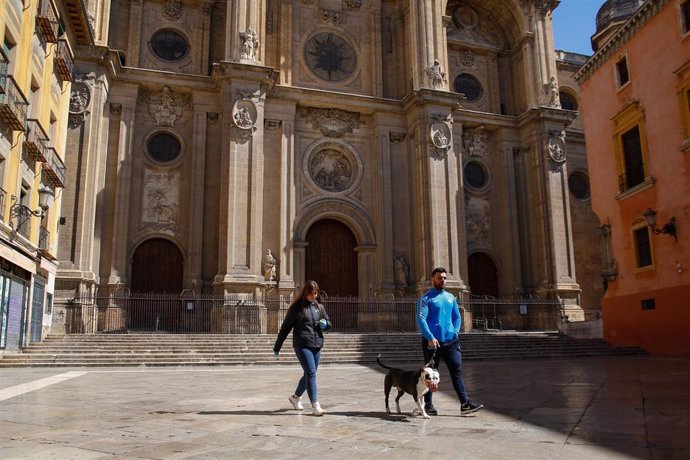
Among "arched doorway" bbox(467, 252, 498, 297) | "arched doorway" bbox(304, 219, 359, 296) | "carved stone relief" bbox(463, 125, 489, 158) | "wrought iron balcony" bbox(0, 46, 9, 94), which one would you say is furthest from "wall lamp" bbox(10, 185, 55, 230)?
"carved stone relief" bbox(463, 125, 489, 158)

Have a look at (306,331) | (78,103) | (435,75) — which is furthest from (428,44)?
(306,331)

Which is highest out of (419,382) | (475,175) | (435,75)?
(435,75)

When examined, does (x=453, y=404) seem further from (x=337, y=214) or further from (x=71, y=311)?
(x=337, y=214)

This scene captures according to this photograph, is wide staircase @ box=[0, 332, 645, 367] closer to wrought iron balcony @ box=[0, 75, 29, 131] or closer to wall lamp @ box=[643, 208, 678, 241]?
wall lamp @ box=[643, 208, 678, 241]

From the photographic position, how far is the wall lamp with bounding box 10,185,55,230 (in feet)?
51.0

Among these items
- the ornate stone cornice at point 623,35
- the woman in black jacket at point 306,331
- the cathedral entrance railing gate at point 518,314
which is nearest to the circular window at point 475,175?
the cathedral entrance railing gate at point 518,314

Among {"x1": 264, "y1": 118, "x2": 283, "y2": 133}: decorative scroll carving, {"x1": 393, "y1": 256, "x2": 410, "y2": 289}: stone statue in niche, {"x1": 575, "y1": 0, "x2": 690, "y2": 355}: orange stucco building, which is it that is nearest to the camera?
{"x1": 575, "y1": 0, "x2": 690, "y2": 355}: orange stucco building

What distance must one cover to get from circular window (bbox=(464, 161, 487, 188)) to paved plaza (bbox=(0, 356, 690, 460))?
69.2 ft

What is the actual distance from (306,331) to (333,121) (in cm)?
2278

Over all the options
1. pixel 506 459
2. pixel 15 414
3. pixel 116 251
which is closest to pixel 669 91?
pixel 506 459

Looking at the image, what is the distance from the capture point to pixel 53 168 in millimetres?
19188

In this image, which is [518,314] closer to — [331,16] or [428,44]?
[428,44]

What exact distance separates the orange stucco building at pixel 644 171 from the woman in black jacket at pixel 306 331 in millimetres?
13969

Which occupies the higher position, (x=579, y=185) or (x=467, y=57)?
(x=467, y=57)
